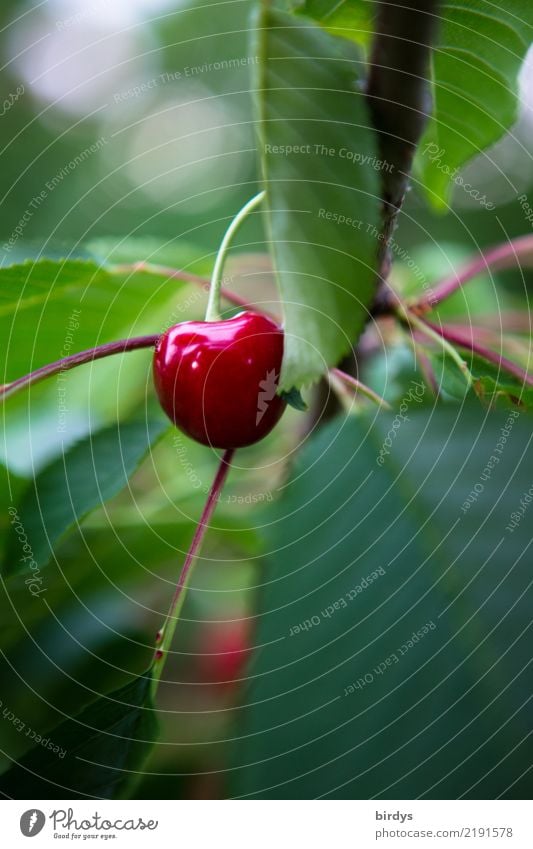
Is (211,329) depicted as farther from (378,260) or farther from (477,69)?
(477,69)

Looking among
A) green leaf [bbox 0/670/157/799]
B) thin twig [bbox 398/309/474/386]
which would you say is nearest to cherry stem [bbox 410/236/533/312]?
thin twig [bbox 398/309/474/386]

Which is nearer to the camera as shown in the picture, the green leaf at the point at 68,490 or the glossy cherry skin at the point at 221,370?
the glossy cherry skin at the point at 221,370

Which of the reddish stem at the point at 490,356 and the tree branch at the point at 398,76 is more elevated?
the tree branch at the point at 398,76

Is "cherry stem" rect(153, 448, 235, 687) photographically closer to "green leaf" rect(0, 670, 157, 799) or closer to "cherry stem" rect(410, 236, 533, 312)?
"green leaf" rect(0, 670, 157, 799)

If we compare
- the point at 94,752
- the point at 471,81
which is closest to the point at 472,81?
the point at 471,81

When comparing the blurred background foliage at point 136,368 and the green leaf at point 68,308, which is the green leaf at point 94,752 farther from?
the green leaf at point 68,308
